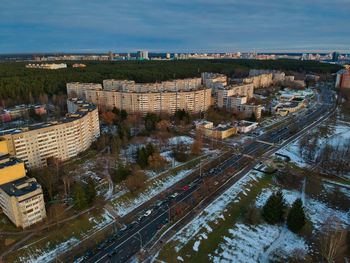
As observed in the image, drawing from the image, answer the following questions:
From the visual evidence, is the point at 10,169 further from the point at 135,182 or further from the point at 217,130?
the point at 217,130

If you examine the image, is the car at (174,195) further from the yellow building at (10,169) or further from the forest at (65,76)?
the forest at (65,76)

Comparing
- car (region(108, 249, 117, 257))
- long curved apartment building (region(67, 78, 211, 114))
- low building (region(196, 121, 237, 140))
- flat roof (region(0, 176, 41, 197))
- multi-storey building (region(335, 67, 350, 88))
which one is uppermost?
multi-storey building (region(335, 67, 350, 88))

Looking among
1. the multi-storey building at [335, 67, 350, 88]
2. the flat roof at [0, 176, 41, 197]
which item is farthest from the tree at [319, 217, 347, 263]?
the multi-storey building at [335, 67, 350, 88]

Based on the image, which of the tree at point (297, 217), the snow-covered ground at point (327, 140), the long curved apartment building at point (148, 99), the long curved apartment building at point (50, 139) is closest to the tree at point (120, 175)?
the long curved apartment building at point (50, 139)

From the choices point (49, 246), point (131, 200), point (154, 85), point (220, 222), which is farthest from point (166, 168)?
point (154, 85)

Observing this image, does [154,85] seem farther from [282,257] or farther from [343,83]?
[343,83]

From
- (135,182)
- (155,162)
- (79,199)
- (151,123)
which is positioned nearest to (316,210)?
(155,162)

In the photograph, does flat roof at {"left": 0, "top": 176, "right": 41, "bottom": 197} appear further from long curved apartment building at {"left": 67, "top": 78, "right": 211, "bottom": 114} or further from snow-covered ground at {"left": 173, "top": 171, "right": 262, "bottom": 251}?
long curved apartment building at {"left": 67, "top": 78, "right": 211, "bottom": 114}
